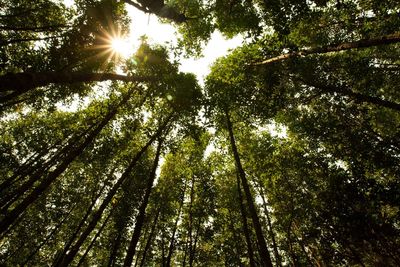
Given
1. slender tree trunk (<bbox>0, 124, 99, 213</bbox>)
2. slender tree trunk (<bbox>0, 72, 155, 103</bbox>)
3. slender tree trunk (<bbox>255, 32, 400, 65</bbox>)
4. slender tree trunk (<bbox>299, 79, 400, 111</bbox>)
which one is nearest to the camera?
slender tree trunk (<bbox>0, 72, 155, 103</bbox>)

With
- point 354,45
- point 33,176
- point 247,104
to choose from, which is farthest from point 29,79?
point 247,104

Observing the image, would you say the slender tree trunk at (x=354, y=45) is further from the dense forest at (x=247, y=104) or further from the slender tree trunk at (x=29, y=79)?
the slender tree trunk at (x=29, y=79)

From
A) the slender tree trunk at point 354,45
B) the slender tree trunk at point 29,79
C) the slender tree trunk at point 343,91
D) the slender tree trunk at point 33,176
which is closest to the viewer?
the slender tree trunk at point 29,79

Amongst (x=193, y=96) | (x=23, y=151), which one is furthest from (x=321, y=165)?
(x=23, y=151)

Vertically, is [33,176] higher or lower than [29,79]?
higher

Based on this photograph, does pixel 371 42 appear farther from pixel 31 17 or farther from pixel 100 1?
pixel 31 17

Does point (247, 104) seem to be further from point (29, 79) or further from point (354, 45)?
point (29, 79)

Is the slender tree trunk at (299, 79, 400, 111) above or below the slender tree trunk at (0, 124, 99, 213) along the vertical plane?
above

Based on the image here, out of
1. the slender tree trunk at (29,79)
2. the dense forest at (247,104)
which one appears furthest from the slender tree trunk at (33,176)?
the slender tree trunk at (29,79)

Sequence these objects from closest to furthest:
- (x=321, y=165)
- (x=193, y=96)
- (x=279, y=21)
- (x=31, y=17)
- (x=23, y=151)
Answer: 1. (x=279, y=21)
2. (x=193, y=96)
3. (x=31, y=17)
4. (x=321, y=165)
5. (x=23, y=151)

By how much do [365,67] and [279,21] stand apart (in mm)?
7035

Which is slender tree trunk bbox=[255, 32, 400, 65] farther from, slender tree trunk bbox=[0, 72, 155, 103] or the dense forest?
slender tree trunk bbox=[0, 72, 155, 103]

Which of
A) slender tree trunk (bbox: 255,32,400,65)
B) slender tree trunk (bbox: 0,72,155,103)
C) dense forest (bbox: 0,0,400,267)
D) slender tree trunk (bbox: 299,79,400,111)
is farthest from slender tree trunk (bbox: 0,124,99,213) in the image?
slender tree trunk (bbox: 299,79,400,111)

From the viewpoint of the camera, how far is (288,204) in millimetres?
19500
